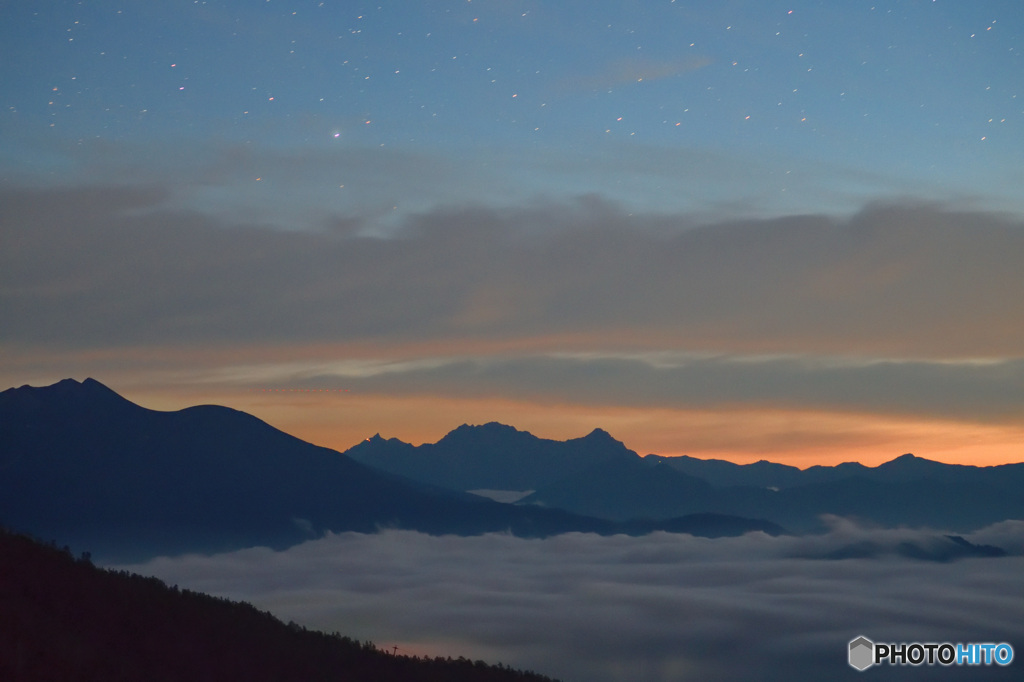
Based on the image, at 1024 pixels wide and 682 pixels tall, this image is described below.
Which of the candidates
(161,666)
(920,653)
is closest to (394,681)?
(161,666)

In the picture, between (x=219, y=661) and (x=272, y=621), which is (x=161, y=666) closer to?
(x=219, y=661)

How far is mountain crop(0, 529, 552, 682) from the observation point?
24.2m

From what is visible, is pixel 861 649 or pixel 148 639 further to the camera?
pixel 861 649

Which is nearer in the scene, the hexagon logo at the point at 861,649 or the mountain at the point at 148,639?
the mountain at the point at 148,639

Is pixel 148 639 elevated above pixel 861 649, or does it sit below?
above

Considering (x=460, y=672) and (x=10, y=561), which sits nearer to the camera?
(x=10, y=561)

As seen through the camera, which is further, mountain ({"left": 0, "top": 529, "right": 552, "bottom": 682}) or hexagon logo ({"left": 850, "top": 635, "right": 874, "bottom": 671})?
hexagon logo ({"left": 850, "top": 635, "right": 874, "bottom": 671})

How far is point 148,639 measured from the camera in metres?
29.4

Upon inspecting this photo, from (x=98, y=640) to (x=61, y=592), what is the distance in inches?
174

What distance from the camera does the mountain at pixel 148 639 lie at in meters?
24.2

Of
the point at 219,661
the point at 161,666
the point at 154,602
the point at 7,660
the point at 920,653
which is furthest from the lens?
the point at 920,653

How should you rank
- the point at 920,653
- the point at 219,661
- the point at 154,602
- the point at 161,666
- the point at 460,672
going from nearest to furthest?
the point at 161,666
the point at 219,661
the point at 154,602
the point at 460,672
the point at 920,653

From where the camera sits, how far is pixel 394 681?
111 feet

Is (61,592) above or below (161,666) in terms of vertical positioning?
above
